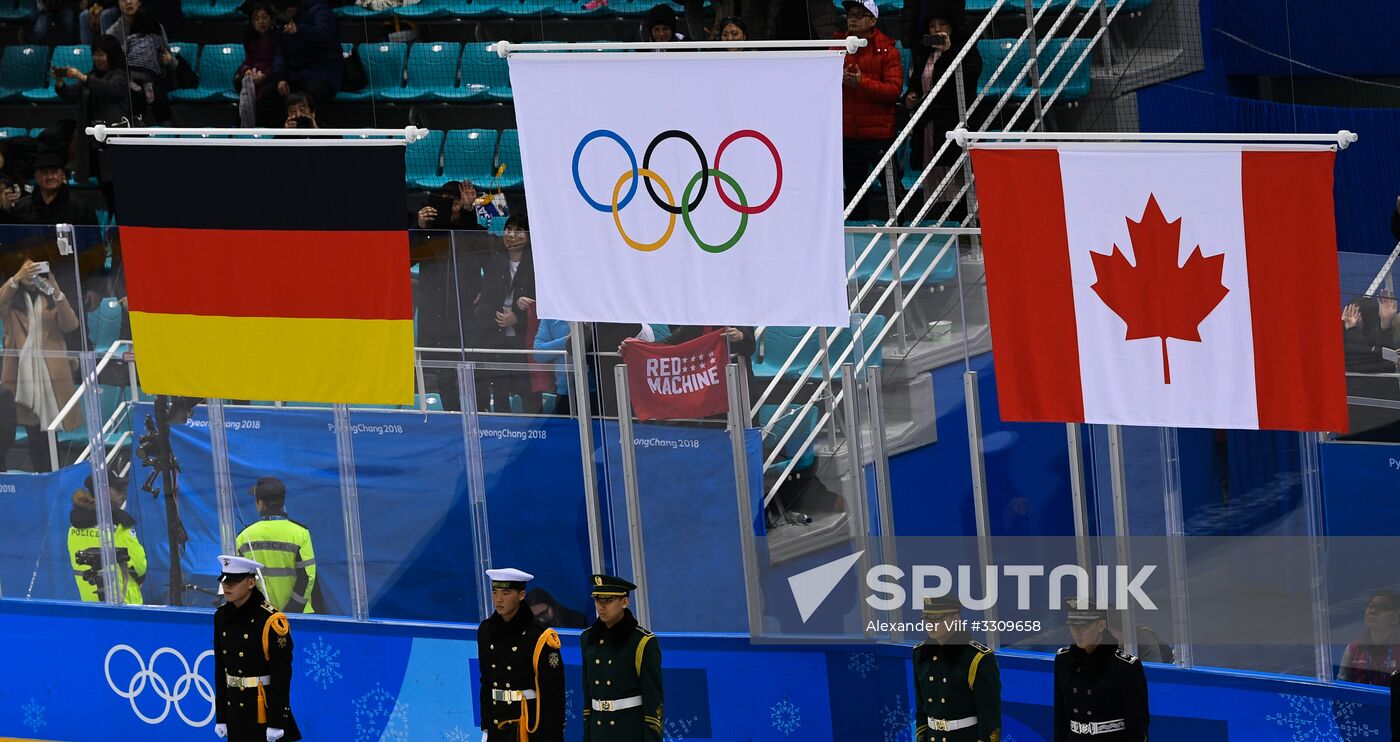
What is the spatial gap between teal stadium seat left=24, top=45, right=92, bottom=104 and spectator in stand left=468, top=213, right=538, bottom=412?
284 inches

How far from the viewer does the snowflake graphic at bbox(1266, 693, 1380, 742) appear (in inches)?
349

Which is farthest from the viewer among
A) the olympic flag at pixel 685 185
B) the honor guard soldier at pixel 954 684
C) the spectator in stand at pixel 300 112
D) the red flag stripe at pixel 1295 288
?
the spectator in stand at pixel 300 112

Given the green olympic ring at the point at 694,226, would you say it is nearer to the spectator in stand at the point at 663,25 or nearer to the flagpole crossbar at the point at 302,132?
the flagpole crossbar at the point at 302,132

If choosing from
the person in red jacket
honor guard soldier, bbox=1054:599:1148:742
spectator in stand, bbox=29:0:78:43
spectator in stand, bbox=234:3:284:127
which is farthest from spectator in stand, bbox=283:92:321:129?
honor guard soldier, bbox=1054:599:1148:742

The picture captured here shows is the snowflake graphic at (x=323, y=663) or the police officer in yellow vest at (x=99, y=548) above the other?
the police officer in yellow vest at (x=99, y=548)

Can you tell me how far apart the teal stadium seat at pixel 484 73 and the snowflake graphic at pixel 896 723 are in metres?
6.48

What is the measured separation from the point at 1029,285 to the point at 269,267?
13.4ft

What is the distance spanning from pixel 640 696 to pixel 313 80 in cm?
685

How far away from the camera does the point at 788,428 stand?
1002 cm

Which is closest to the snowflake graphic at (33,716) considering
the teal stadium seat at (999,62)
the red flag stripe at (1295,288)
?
the teal stadium seat at (999,62)

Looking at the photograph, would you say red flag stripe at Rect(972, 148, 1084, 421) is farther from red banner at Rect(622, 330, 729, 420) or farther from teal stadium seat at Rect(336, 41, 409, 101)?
teal stadium seat at Rect(336, 41, 409, 101)

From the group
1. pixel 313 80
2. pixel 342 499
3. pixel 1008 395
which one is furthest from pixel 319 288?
pixel 313 80

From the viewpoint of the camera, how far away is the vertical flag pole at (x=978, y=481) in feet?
31.4

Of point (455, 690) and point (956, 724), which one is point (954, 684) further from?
point (455, 690)
